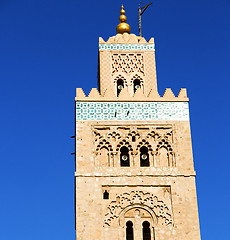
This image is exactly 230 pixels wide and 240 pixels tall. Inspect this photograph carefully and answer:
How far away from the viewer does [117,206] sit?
23.2 m

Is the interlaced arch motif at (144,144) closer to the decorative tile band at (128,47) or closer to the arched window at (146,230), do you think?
the arched window at (146,230)

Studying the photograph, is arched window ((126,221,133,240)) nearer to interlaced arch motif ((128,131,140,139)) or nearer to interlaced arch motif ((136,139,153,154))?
interlaced arch motif ((136,139,153,154))

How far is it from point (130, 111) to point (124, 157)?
1.58 metres

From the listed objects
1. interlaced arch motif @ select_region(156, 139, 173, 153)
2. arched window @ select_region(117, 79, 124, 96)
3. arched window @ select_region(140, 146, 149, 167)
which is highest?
arched window @ select_region(117, 79, 124, 96)

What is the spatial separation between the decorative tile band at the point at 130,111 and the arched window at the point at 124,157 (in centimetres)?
102

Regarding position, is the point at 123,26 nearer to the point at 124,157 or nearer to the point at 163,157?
the point at 124,157

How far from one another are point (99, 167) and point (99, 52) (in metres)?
4.75

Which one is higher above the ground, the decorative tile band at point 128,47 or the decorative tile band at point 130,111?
the decorative tile band at point 128,47

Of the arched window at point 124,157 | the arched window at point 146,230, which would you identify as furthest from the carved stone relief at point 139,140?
the arched window at point 146,230

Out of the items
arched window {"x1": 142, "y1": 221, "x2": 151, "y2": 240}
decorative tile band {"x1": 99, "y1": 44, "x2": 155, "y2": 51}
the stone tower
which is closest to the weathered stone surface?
the stone tower

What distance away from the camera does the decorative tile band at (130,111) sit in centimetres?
2438

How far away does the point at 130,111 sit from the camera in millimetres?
24547

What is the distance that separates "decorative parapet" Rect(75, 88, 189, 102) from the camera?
80.7 feet

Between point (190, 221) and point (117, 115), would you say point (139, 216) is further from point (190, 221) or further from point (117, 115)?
point (117, 115)
